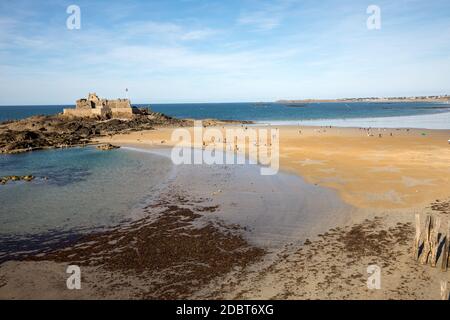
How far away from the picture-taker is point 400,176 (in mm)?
24266

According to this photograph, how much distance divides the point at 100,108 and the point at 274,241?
209ft

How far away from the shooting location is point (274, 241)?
14.4 meters

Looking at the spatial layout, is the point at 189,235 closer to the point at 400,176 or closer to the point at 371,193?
the point at 371,193

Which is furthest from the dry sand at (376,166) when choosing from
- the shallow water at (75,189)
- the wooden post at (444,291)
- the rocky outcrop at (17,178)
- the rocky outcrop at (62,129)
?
the rocky outcrop at (17,178)

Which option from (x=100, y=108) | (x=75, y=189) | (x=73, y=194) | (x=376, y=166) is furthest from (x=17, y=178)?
(x=100, y=108)

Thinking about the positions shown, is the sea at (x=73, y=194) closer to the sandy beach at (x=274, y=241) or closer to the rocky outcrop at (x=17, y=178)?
the rocky outcrop at (x=17, y=178)

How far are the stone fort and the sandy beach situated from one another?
51.0 m

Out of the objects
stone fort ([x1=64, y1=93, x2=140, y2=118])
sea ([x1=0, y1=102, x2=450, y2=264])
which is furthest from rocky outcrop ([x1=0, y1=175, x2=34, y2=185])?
stone fort ([x1=64, y1=93, x2=140, y2=118])

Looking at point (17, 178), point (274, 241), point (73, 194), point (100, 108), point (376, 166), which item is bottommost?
point (274, 241)

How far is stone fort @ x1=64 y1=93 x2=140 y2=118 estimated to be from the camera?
7050 centimetres

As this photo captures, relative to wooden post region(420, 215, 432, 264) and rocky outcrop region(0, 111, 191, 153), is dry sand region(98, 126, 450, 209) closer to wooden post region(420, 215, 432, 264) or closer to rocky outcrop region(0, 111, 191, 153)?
wooden post region(420, 215, 432, 264)

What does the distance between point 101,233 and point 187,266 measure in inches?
214

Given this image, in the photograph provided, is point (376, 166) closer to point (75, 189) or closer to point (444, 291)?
point (444, 291)
